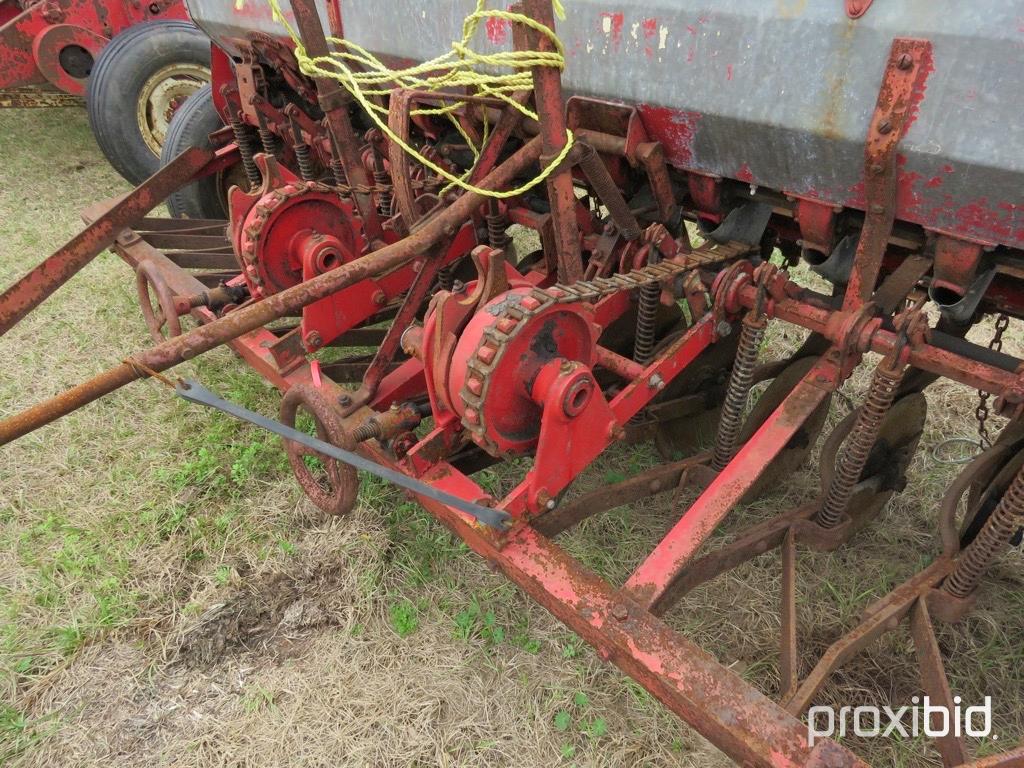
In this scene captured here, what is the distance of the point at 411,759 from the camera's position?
2.09 metres

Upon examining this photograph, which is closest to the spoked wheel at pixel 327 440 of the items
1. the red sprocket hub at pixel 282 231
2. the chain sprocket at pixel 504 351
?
the chain sprocket at pixel 504 351

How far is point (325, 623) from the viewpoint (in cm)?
246

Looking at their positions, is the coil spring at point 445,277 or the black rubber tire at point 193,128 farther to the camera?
the black rubber tire at point 193,128

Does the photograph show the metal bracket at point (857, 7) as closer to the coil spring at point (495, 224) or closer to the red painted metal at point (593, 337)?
the red painted metal at point (593, 337)

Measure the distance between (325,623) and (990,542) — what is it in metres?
2.06

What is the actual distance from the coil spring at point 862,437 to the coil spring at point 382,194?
206cm

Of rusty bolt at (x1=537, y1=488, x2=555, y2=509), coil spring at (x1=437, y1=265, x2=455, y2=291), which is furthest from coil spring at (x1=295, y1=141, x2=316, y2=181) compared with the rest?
rusty bolt at (x1=537, y1=488, x2=555, y2=509)

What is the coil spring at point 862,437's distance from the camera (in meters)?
1.82

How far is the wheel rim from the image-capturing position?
4848mm

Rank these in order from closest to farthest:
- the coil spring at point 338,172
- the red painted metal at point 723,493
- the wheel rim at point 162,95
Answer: the red painted metal at point 723,493
the coil spring at point 338,172
the wheel rim at point 162,95

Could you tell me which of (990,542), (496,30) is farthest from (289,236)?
(990,542)

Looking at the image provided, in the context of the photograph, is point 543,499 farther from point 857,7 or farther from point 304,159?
point 304,159

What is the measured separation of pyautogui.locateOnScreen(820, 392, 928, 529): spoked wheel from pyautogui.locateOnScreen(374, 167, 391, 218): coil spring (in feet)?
6.56

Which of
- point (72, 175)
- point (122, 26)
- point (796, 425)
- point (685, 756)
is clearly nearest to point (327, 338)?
point (796, 425)
